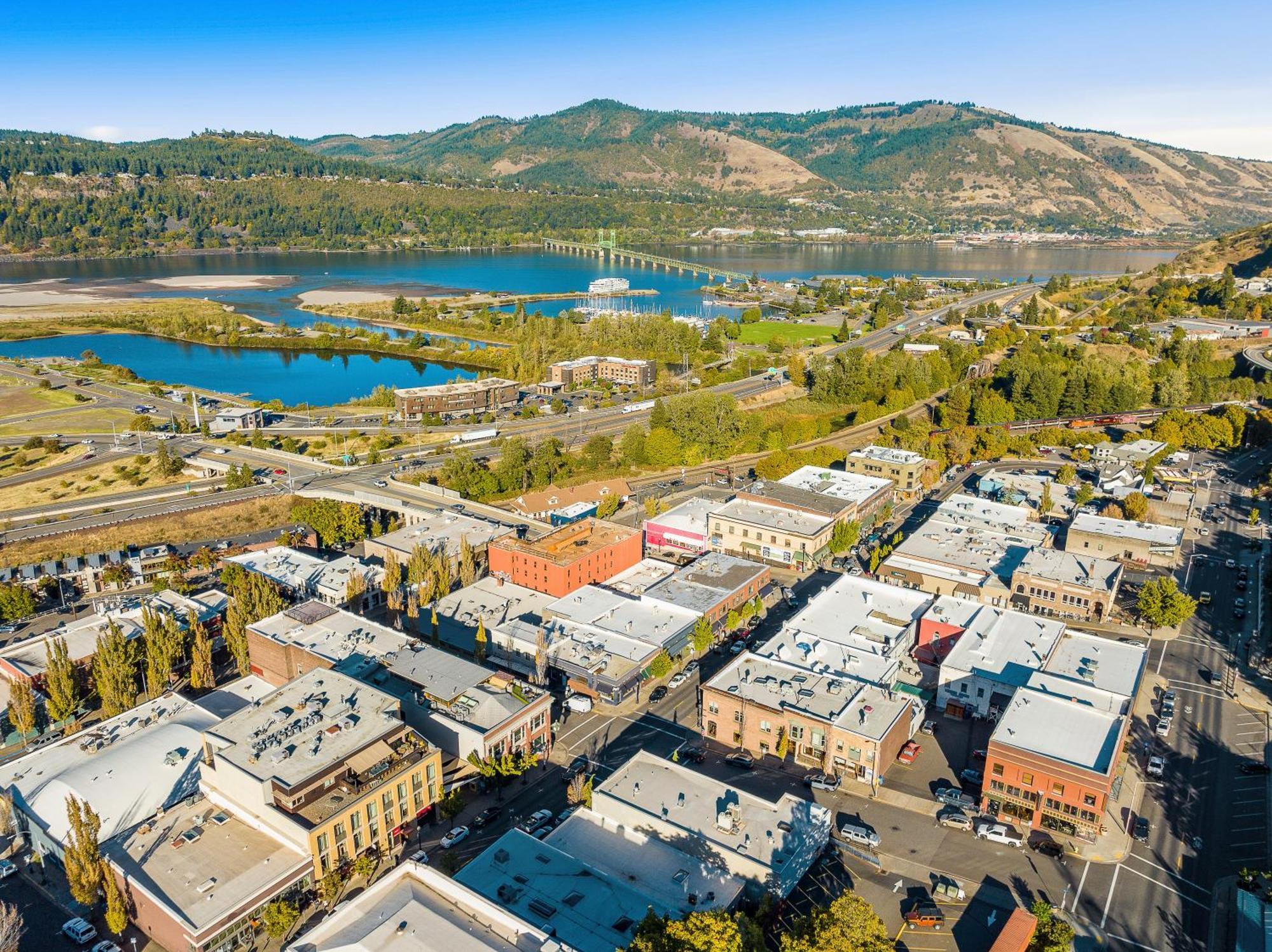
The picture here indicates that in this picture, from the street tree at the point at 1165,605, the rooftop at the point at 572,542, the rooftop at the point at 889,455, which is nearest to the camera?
the street tree at the point at 1165,605

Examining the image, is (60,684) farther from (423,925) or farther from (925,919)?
(925,919)

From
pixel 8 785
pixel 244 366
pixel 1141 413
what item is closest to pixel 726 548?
pixel 8 785

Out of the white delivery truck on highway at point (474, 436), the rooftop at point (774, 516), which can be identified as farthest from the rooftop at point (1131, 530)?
the white delivery truck on highway at point (474, 436)

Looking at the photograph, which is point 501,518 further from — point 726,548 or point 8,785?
point 8,785

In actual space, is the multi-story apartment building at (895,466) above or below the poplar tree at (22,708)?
above

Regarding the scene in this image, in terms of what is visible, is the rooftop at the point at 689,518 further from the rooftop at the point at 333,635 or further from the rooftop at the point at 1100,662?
the rooftop at the point at 1100,662

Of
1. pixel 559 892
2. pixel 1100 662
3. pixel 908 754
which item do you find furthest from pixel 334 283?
pixel 559 892
